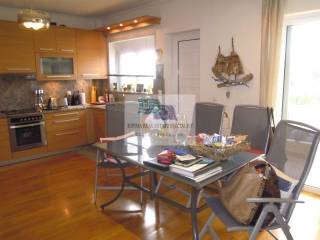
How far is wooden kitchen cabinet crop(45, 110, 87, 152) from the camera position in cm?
461

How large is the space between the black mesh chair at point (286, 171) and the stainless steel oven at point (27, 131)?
3534 millimetres

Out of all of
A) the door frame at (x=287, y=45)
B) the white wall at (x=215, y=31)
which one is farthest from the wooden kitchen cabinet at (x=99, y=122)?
the door frame at (x=287, y=45)

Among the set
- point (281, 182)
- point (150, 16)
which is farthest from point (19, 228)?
point (150, 16)

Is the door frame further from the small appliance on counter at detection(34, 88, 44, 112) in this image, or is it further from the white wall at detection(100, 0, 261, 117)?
the small appliance on counter at detection(34, 88, 44, 112)

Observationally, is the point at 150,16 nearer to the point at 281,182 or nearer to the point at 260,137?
the point at 260,137

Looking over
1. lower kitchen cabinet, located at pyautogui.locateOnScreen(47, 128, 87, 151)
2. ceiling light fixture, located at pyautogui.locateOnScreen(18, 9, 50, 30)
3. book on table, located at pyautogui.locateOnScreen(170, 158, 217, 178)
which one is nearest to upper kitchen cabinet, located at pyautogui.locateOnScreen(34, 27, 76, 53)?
lower kitchen cabinet, located at pyautogui.locateOnScreen(47, 128, 87, 151)

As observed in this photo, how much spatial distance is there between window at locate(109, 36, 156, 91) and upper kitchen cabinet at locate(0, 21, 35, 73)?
1.59m

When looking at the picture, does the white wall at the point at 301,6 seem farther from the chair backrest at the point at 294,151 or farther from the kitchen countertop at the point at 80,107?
the kitchen countertop at the point at 80,107

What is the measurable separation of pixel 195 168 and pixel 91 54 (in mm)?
4167

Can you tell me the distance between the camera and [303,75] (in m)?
3.04

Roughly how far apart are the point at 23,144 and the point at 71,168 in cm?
99

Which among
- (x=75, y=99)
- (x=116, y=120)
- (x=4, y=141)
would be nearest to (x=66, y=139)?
(x=75, y=99)

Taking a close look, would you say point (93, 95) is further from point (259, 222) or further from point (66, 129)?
point (259, 222)

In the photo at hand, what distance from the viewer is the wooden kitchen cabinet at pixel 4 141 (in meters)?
4.06
